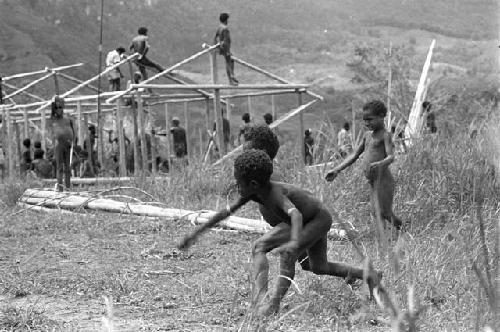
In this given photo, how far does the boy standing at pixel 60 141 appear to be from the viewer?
39.9ft

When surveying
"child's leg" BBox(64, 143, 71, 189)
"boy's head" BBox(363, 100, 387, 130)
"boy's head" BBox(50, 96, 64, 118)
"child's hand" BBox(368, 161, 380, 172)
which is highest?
"boy's head" BBox(363, 100, 387, 130)

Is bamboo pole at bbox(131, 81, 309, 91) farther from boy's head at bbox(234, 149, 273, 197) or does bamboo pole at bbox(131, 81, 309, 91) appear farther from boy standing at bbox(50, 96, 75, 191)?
boy's head at bbox(234, 149, 273, 197)

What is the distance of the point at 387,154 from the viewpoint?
6566 mm

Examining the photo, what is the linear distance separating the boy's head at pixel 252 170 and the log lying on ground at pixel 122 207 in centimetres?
263

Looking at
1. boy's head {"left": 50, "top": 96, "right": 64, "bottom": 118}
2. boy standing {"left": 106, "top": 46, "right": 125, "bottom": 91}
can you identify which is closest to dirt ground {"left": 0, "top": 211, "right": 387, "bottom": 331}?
boy's head {"left": 50, "top": 96, "right": 64, "bottom": 118}

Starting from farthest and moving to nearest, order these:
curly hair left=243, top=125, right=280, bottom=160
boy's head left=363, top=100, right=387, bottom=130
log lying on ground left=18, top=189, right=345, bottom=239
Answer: log lying on ground left=18, top=189, right=345, bottom=239 → boy's head left=363, top=100, right=387, bottom=130 → curly hair left=243, top=125, right=280, bottom=160

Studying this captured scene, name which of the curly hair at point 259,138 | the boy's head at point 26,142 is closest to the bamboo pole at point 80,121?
the boy's head at point 26,142

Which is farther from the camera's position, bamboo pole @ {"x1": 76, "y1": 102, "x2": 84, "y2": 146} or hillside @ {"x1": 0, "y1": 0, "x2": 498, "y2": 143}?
hillside @ {"x1": 0, "y1": 0, "x2": 498, "y2": 143}

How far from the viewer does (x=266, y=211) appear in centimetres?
467

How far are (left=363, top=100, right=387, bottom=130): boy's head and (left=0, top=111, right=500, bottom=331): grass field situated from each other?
0.80 metres

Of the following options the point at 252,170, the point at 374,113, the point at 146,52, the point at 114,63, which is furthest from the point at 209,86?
the point at 252,170

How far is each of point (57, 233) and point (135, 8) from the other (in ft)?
171

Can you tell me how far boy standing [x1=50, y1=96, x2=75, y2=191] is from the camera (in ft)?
39.9

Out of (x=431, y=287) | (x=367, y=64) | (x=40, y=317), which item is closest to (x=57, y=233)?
(x=40, y=317)
